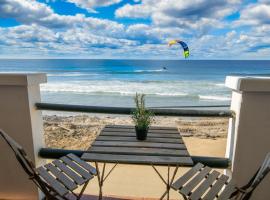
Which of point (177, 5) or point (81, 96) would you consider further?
point (177, 5)

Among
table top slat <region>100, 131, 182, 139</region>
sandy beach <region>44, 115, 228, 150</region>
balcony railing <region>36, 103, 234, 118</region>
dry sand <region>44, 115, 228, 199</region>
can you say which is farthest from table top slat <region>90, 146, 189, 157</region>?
sandy beach <region>44, 115, 228, 150</region>

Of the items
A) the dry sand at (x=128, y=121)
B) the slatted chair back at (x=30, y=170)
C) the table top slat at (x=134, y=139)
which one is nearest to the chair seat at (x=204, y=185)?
the table top slat at (x=134, y=139)

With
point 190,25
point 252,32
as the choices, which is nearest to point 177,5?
point 190,25

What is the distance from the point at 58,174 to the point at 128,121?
777 cm

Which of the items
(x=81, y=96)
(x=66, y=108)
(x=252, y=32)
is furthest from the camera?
(x=252, y=32)

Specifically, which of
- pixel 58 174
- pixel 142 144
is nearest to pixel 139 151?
pixel 142 144

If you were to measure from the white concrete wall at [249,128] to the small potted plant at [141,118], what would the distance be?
72 centimetres

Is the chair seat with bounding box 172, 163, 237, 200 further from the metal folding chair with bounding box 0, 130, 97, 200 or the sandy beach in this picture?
the sandy beach

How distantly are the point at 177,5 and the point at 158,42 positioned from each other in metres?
16.9

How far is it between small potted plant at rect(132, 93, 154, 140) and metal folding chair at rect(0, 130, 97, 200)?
1.50 feet

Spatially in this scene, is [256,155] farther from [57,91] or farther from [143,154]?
[57,91]

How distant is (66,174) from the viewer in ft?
6.27

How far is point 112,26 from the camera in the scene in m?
42.9

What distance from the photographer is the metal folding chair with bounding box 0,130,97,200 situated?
65.9 inches
